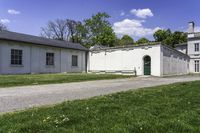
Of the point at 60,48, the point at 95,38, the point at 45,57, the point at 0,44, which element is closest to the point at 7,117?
the point at 0,44

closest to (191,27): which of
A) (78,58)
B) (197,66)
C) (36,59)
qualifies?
(197,66)

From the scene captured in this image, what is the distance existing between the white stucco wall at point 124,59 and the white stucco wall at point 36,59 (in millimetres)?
2201

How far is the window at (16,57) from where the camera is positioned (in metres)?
26.7

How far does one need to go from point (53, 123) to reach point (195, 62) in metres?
48.3

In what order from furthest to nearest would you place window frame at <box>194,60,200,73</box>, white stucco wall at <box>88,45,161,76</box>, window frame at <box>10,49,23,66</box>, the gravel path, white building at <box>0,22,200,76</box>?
window frame at <box>194,60,200,73</box> → white stucco wall at <box>88,45,161,76</box> → white building at <box>0,22,200,76</box> → window frame at <box>10,49,23,66</box> → the gravel path

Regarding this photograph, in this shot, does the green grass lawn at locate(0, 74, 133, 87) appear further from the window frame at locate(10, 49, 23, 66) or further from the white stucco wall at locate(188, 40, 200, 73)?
the white stucco wall at locate(188, 40, 200, 73)

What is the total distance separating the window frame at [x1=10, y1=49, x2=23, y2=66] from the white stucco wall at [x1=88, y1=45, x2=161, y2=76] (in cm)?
1327

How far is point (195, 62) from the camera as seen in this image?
48.8 meters

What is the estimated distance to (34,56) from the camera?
2914cm

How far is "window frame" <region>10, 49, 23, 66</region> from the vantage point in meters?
26.6

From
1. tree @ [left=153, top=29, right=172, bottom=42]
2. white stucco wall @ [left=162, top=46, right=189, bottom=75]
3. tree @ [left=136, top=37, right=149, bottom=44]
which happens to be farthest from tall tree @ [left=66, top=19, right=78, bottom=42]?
white stucco wall @ [left=162, top=46, right=189, bottom=75]

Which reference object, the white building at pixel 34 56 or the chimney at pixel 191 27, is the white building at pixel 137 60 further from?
the chimney at pixel 191 27

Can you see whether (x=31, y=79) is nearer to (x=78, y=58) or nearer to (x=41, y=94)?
(x=41, y=94)

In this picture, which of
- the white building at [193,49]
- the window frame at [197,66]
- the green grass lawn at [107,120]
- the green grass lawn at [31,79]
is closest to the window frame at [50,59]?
the green grass lawn at [31,79]
